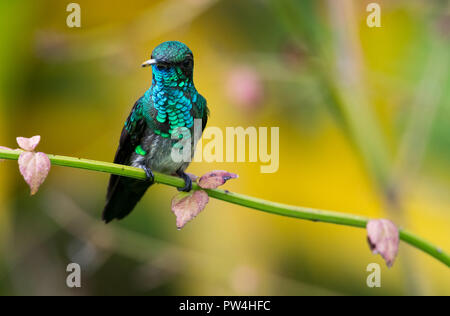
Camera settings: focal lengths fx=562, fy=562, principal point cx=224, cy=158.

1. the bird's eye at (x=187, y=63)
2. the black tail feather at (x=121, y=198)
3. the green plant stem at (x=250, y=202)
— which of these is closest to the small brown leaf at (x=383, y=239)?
the green plant stem at (x=250, y=202)

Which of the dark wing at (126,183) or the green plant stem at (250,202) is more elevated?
the dark wing at (126,183)

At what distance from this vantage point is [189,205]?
3.42ft

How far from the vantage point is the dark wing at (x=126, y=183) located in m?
1.36

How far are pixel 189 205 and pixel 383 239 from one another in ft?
1.22

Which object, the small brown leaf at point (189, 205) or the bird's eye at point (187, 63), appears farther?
the bird's eye at point (187, 63)

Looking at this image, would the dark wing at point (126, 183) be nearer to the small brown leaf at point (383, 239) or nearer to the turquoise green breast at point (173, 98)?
the turquoise green breast at point (173, 98)

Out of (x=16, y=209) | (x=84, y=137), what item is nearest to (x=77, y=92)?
(x=84, y=137)

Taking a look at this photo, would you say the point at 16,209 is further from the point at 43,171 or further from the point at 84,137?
the point at 43,171

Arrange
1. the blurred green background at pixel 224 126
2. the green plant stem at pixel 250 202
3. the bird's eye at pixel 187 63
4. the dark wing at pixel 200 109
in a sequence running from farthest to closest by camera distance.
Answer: the blurred green background at pixel 224 126 < the dark wing at pixel 200 109 < the bird's eye at pixel 187 63 < the green plant stem at pixel 250 202

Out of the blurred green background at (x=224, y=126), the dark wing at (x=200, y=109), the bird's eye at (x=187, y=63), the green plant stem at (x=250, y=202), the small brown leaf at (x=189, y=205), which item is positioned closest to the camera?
the green plant stem at (x=250, y=202)

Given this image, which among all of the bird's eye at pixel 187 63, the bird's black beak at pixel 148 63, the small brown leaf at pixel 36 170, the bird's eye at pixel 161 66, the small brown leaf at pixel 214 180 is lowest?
the small brown leaf at pixel 36 170

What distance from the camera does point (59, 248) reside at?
2.34 metres

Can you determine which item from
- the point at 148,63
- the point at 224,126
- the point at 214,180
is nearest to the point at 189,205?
the point at 214,180
